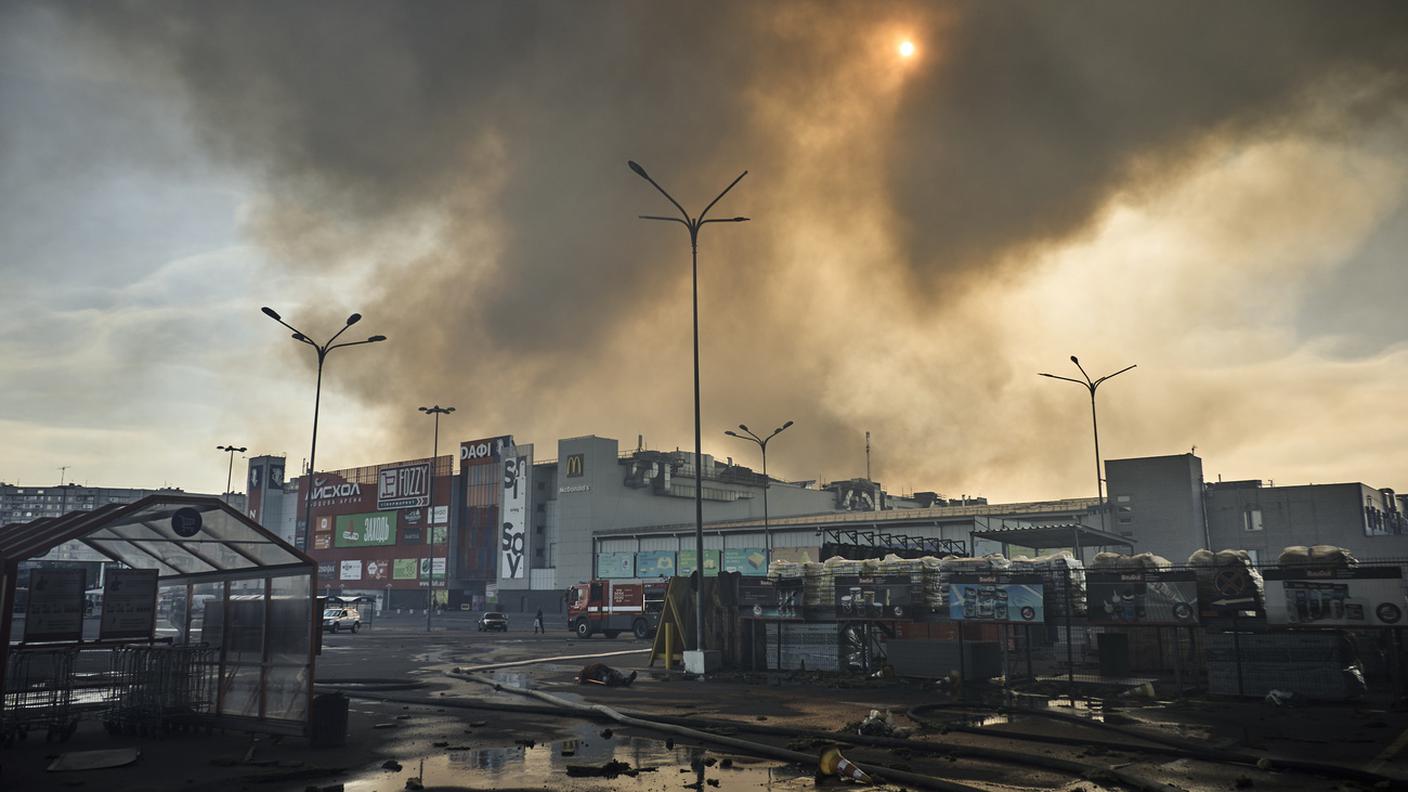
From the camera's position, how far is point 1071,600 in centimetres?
2403

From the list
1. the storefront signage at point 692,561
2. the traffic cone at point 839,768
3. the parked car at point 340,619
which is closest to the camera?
the traffic cone at point 839,768

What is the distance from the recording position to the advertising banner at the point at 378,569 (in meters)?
109

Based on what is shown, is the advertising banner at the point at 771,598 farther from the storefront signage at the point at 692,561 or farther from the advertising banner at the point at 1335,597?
the storefront signage at the point at 692,561

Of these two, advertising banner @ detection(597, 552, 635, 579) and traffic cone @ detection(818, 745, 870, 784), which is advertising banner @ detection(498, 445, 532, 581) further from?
traffic cone @ detection(818, 745, 870, 784)

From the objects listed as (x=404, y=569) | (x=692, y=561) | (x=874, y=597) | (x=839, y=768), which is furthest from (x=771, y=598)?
(x=404, y=569)

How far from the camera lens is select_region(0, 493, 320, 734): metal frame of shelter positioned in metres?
15.5

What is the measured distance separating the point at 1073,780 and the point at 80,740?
15.7 meters

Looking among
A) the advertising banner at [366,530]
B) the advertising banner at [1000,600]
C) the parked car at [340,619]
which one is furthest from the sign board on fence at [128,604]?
the advertising banner at [366,530]

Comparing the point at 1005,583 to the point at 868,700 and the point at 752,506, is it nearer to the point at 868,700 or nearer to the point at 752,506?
the point at 868,700

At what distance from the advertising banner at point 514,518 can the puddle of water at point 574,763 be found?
273ft

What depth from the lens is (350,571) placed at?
372 feet

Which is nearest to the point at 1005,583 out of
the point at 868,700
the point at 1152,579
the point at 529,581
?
the point at 1152,579

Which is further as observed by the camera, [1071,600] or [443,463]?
[443,463]

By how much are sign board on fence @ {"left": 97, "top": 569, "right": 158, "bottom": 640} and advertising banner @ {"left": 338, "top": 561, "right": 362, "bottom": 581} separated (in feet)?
326
